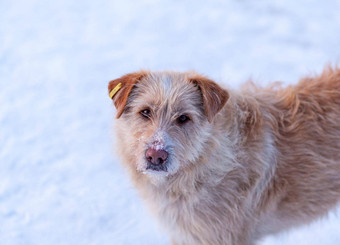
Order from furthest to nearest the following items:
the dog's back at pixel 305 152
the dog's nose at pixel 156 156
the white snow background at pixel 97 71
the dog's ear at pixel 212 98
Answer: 1. the white snow background at pixel 97 71
2. the dog's back at pixel 305 152
3. the dog's ear at pixel 212 98
4. the dog's nose at pixel 156 156

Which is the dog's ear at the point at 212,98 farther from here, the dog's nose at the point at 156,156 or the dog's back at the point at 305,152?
the dog's back at the point at 305,152

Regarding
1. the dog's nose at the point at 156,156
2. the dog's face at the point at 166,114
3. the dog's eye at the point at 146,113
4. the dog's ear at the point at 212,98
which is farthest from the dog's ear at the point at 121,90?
the dog's ear at the point at 212,98

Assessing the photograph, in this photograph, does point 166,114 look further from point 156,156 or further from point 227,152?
point 227,152

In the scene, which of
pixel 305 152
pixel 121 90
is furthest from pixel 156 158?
pixel 305 152

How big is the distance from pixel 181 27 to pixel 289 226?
401 centimetres

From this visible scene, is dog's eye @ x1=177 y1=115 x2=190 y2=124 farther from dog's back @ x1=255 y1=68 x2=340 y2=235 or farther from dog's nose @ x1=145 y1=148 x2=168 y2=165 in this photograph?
dog's back @ x1=255 y1=68 x2=340 y2=235

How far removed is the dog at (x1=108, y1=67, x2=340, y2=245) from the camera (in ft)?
10.5

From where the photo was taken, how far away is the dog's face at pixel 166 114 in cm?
306

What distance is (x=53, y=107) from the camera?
222 inches

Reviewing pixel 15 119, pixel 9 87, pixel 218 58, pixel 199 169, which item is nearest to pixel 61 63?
pixel 9 87

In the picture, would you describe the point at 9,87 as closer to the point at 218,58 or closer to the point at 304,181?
the point at 218,58

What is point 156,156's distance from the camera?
9.73ft

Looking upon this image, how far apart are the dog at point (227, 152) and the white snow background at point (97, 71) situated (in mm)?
415

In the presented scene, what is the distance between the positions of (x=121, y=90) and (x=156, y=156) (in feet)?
1.93
